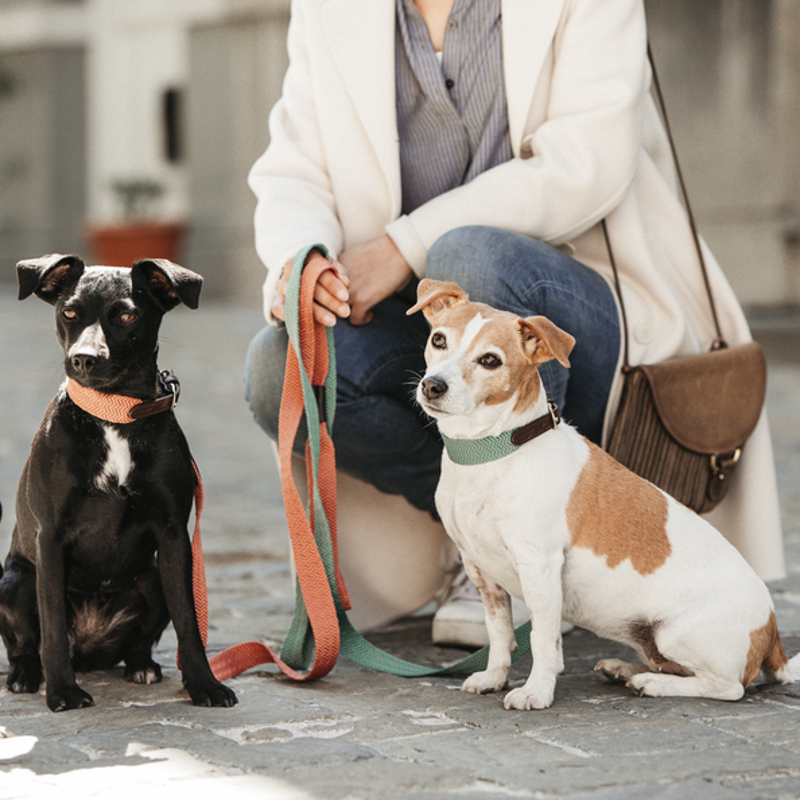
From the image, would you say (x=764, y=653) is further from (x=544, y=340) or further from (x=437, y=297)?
(x=437, y=297)

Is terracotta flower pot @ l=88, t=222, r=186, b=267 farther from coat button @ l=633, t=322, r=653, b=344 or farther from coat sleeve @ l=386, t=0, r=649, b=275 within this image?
coat button @ l=633, t=322, r=653, b=344

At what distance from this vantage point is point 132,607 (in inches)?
99.2

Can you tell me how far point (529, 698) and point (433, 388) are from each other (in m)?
0.62

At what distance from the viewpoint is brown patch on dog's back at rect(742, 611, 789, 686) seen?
2.34 m

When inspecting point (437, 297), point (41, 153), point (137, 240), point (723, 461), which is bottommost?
point (723, 461)

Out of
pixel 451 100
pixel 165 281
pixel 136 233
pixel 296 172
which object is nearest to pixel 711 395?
pixel 451 100

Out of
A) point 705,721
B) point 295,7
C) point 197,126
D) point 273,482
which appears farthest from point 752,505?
point 197,126

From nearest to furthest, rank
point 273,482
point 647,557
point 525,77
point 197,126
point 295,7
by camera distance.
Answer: point 647,557 → point 525,77 → point 295,7 → point 273,482 → point 197,126

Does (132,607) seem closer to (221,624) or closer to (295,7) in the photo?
(221,624)

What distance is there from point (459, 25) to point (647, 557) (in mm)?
1432

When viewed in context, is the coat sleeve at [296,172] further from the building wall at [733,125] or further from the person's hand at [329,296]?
the building wall at [733,125]

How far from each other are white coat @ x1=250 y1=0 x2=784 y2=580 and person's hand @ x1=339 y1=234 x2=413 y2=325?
0.04 m

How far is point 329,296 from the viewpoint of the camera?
271 cm

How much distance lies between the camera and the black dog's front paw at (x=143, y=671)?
2529mm
